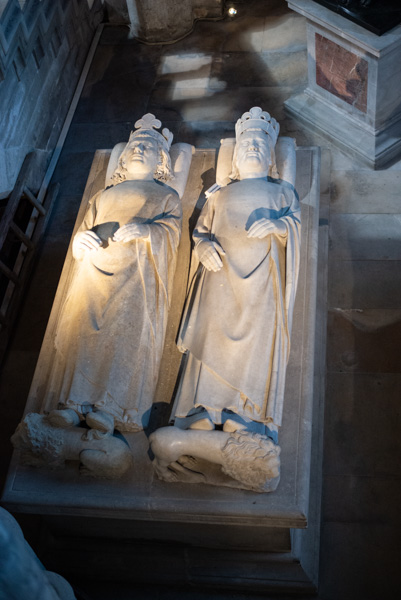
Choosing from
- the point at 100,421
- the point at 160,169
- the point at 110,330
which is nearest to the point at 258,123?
the point at 160,169

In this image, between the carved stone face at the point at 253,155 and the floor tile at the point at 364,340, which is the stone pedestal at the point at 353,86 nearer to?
the carved stone face at the point at 253,155

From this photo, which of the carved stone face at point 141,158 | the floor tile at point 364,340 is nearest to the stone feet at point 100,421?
the floor tile at point 364,340

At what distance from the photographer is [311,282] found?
5699 mm

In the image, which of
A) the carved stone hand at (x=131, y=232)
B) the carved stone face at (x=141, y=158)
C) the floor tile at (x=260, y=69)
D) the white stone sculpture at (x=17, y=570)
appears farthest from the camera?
the floor tile at (x=260, y=69)

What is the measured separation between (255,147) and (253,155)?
0.10 metres

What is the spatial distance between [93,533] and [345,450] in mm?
1956

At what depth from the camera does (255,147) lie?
6.00 metres

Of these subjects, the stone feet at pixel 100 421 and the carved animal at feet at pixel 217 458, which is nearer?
the carved animal at feet at pixel 217 458

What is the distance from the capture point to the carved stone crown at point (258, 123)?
20.2 feet

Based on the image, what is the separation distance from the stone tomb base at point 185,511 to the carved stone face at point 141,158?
0.86 m

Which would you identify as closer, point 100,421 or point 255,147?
point 100,421

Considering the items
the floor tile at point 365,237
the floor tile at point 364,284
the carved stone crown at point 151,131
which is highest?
the carved stone crown at point 151,131

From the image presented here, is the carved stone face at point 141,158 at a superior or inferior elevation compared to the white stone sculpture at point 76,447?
superior

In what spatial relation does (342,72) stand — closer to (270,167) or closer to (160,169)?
(270,167)
